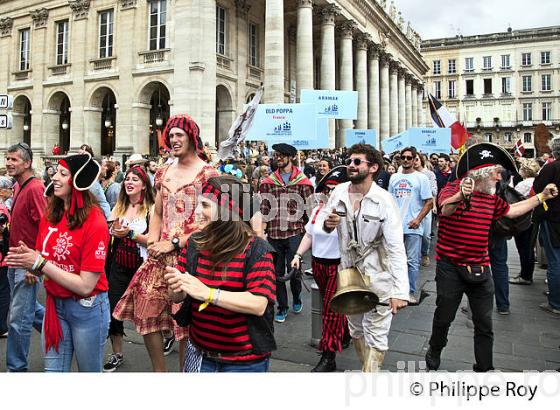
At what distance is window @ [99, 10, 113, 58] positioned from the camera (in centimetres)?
2600

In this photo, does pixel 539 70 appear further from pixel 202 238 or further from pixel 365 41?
pixel 202 238

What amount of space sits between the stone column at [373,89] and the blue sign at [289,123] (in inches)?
1079

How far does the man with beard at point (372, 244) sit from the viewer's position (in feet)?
12.6

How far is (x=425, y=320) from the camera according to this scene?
6281mm

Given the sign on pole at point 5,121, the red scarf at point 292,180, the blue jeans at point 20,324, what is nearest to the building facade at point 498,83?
the red scarf at point 292,180

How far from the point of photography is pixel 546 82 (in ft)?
202

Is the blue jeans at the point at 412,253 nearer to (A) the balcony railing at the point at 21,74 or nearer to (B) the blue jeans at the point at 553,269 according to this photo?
(B) the blue jeans at the point at 553,269

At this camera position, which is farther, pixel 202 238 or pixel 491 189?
pixel 491 189

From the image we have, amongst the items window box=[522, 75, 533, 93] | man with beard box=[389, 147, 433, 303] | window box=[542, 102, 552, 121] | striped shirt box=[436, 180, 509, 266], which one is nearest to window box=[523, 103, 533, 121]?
window box=[542, 102, 552, 121]

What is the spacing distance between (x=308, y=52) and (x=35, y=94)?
17803 mm

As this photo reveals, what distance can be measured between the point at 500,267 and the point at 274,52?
18380 mm

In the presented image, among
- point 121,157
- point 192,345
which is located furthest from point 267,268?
point 121,157

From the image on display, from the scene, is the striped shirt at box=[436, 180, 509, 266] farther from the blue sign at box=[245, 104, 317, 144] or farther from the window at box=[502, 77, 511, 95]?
the window at box=[502, 77, 511, 95]

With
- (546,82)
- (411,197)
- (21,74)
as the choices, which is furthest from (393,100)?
(411,197)
